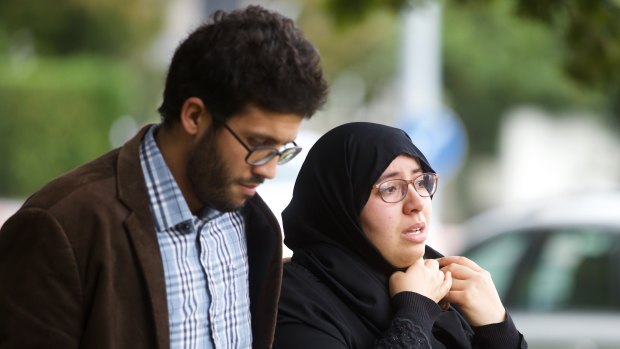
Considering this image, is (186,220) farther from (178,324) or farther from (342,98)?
(342,98)

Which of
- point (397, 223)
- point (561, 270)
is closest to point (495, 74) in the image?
point (561, 270)

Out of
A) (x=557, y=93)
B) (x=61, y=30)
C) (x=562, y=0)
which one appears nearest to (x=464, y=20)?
(x=557, y=93)

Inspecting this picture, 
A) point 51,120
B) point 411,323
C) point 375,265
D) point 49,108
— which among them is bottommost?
point 411,323

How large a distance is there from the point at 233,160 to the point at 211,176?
0.06 metres

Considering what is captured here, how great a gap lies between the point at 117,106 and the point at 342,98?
5.00m

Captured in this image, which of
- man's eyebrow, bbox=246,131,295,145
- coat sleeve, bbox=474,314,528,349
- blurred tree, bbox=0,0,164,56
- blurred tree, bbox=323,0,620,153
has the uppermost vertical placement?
blurred tree, bbox=323,0,620,153

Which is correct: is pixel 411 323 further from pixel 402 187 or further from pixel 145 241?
pixel 145 241

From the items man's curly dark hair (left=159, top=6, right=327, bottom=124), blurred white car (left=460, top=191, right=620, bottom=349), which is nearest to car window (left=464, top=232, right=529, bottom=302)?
blurred white car (left=460, top=191, right=620, bottom=349)

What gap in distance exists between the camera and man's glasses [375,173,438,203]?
333cm

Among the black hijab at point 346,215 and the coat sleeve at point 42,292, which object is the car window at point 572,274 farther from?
the coat sleeve at point 42,292

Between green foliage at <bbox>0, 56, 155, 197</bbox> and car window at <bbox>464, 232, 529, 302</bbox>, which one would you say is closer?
car window at <bbox>464, 232, 529, 302</bbox>

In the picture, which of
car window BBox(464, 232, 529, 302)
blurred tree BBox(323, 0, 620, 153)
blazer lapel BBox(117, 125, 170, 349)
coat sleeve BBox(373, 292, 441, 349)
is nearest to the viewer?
blazer lapel BBox(117, 125, 170, 349)

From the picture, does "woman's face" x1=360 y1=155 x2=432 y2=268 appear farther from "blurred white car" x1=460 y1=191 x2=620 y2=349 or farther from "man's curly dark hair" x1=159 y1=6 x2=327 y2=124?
"blurred white car" x1=460 y1=191 x2=620 y2=349

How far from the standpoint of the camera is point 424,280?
3.29 m
